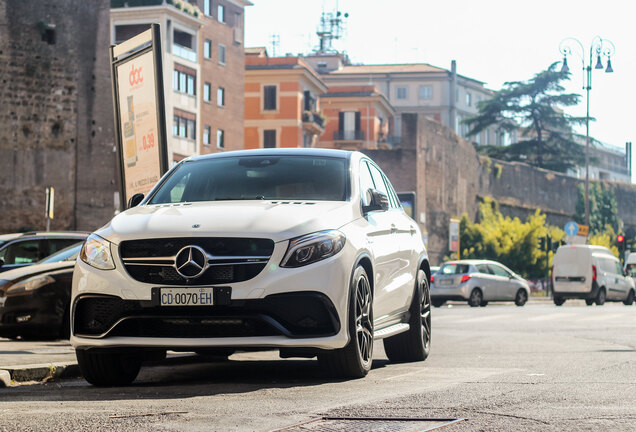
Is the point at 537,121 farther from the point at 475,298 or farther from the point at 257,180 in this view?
the point at 257,180

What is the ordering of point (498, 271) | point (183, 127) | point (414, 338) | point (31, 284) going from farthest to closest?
point (183, 127) → point (498, 271) → point (31, 284) → point (414, 338)

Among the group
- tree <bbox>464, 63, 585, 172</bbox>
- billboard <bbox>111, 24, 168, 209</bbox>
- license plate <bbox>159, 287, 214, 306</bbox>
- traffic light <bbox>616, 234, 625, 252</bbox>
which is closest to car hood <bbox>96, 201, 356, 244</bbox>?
license plate <bbox>159, 287, 214, 306</bbox>

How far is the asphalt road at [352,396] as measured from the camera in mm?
6410

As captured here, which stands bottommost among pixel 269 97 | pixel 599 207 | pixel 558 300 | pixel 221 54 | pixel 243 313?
pixel 558 300

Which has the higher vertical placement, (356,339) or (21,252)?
(21,252)

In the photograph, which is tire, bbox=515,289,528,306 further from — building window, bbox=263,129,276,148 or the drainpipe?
the drainpipe

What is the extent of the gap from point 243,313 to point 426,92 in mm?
118318

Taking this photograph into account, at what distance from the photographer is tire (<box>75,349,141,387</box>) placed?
873cm

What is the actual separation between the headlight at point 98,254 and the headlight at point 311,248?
1.22 m

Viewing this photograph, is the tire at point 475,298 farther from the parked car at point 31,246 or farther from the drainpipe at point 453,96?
the drainpipe at point 453,96

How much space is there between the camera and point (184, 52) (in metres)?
64.4

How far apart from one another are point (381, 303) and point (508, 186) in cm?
7390

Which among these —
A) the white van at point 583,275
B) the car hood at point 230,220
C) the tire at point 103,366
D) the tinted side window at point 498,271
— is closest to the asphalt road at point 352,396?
the tire at point 103,366

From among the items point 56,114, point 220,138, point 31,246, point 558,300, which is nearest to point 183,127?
point 220,138
